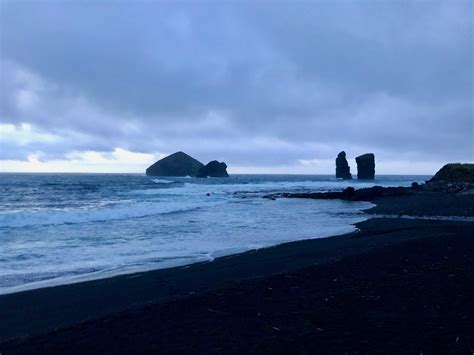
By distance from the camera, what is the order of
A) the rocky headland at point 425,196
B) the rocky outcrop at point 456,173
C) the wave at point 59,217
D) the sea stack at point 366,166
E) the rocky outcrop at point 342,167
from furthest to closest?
the rocky outcrop at point 342,167 < the sea stack at point 366,166 < the rocky outcrop at point 456,173 < the rocky headland at point 425,196 < the wave at point 59,217

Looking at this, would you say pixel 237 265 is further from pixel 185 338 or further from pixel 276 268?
pixel 185 338

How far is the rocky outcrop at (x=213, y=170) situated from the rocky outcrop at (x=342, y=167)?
5009 cm

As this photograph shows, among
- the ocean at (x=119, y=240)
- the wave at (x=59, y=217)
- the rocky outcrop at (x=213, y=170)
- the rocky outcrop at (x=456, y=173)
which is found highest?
the rocky outcrop at (x=213, y=170)

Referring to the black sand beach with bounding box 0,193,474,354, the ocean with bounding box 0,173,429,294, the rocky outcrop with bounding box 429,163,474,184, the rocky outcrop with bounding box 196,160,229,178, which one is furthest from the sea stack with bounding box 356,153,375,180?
the black sand beach with bounding box 0,193,474,354

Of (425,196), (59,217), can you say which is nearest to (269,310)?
(59,217)

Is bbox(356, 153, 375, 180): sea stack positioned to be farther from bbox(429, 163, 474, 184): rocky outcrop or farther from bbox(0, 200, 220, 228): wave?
bbox(0, 200, 220, 228): wave

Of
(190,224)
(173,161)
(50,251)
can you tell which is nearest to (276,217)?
(190,224)

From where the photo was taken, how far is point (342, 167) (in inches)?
5812

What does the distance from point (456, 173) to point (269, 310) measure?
6995cm

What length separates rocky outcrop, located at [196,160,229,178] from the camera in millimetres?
174875

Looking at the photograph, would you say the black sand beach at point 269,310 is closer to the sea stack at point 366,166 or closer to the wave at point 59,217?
the wave at point 59,217

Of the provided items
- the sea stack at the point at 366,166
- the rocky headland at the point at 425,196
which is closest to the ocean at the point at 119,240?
the rocky headland at the point at 425,196

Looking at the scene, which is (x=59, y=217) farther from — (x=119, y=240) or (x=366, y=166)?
(x=366, y=166)

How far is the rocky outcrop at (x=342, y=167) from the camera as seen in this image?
481 feet
